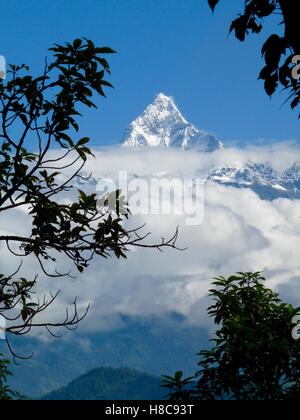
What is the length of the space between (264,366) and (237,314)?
228 cm

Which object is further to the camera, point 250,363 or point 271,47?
point 250,363

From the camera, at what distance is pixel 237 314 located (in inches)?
534

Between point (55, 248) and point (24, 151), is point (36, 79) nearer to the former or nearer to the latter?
point (24, 151)

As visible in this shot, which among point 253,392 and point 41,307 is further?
point 253,392

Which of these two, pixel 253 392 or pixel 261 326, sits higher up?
→ pixel 261 326

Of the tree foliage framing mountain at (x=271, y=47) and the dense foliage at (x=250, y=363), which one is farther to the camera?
the dense foliage at (x=250, y=363)

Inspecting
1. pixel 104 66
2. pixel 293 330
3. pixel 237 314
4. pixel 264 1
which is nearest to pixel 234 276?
pixel 237 314

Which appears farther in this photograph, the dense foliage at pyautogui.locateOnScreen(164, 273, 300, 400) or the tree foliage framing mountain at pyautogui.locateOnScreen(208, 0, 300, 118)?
the dense foliage at pyautogui.locateOnScreen(164, 273, 300, 400)
